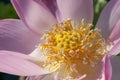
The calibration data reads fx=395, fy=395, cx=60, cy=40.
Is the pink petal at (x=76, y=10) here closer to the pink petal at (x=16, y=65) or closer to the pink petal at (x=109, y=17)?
the pink petal at (x=109, y=17)

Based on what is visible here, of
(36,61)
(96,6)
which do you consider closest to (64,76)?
(36,61)

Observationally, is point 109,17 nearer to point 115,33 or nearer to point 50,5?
point 115,33

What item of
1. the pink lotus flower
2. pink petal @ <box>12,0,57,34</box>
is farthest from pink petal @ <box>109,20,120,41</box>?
pink petal @ <box>12,0,57,34</box>

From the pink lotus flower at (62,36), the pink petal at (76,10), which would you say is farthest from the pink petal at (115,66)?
the pink petal at (76,10)

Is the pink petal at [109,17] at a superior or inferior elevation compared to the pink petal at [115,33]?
superior

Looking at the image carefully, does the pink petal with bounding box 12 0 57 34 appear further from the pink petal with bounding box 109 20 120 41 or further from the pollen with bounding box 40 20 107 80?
the pink petal with bounding box 109 20 120 41

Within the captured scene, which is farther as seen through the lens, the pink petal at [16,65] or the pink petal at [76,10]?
the pink petal at [76,10]
